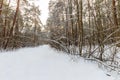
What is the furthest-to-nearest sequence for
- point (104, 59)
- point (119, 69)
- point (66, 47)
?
point (66, 47)
point (104, 59)
point (119, 69)

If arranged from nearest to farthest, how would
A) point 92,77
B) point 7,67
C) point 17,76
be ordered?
1. point 17,76
2. point 92,77
3. point 7,67

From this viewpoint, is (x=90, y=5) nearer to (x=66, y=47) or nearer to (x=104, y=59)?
(x=66, y=47)

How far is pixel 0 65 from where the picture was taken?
5.21m

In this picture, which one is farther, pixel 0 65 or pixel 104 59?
pixel 104 59

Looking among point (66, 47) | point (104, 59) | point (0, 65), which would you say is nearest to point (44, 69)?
point (0, 65)

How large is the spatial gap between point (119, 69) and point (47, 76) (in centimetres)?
234

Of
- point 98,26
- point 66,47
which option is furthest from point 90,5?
point 66,47

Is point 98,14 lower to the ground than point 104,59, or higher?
higher

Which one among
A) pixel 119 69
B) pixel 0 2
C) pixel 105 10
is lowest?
pixel 119 69

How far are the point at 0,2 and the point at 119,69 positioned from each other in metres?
10.0

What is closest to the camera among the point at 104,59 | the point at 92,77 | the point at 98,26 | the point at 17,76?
the point at 17,76

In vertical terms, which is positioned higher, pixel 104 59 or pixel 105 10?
pixel 105 10

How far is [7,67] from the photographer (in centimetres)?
502

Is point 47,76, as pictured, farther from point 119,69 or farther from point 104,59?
point 104,59
